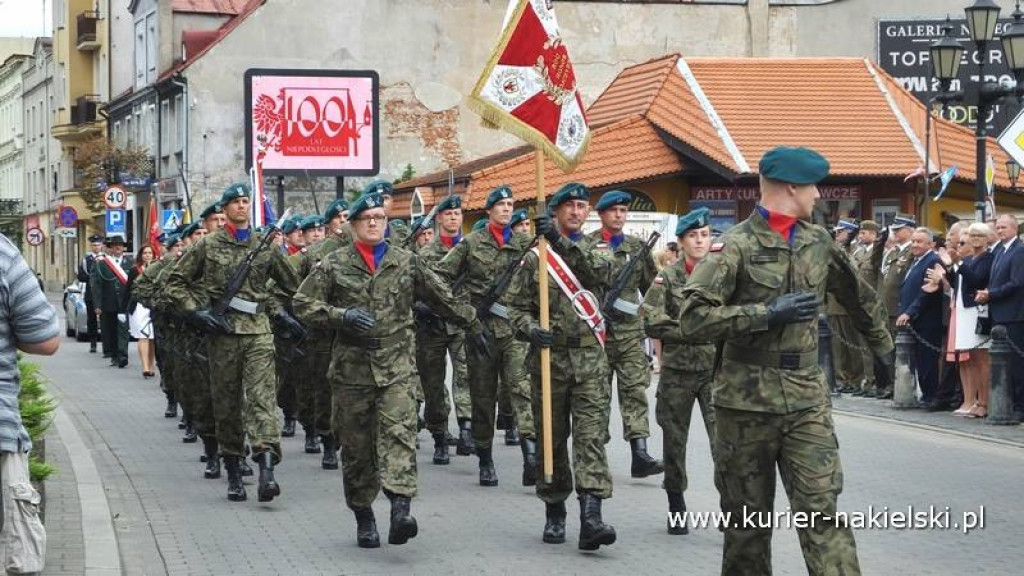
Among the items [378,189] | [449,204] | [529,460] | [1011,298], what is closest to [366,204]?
[378,189]

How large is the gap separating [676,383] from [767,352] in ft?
11.8

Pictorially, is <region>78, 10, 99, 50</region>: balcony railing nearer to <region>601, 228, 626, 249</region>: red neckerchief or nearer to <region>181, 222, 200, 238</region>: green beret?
<region>181, 222, 200, 238</region>: green beret

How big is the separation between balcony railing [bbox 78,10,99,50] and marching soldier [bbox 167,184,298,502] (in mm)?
62539

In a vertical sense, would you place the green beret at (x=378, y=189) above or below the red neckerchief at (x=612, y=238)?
above

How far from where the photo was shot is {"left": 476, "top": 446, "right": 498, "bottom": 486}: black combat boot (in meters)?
12.6

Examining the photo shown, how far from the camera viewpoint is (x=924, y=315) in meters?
17.9

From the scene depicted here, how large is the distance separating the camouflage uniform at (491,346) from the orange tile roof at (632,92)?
70.2 ft

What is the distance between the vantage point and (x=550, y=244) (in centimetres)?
1002

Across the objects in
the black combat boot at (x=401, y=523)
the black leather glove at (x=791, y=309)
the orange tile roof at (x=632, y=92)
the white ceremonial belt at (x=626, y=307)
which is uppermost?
the orange tile roof at (x=632, y=92)

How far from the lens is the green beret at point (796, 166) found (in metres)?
6.98

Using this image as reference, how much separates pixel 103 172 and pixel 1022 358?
46910 mm

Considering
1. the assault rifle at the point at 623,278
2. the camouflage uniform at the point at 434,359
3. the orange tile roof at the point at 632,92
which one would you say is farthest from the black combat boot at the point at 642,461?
the orange tile roof at the point at 632,92

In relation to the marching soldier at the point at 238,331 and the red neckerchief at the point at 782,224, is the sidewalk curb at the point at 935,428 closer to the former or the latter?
the marching soldier at the point at 238,331

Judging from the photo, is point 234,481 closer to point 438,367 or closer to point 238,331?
point 238,331
